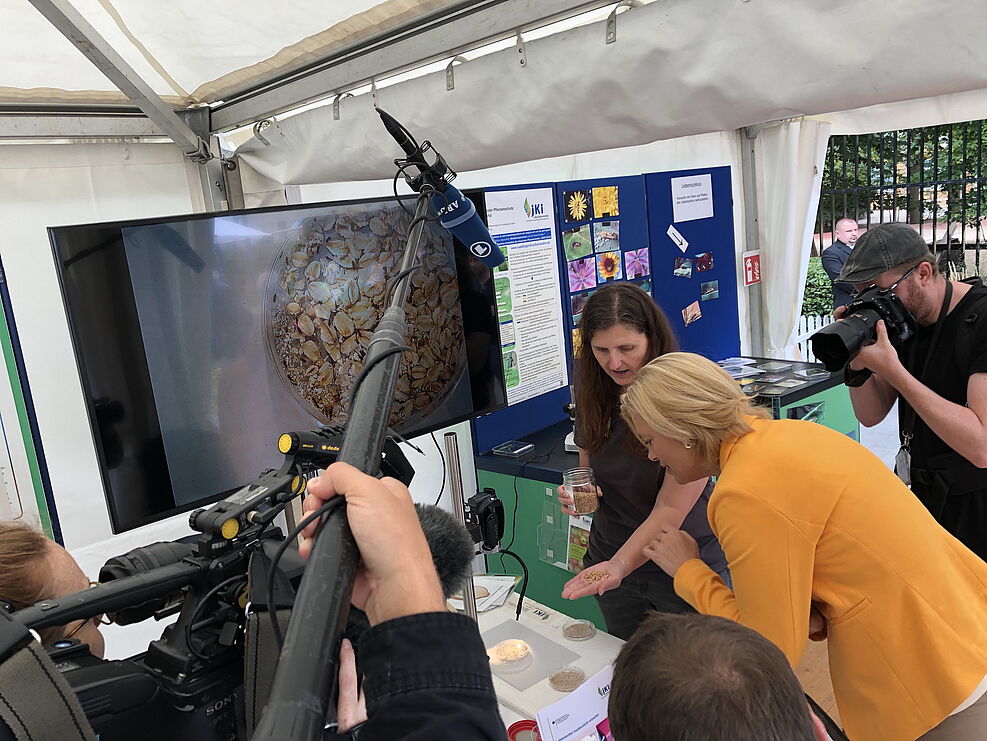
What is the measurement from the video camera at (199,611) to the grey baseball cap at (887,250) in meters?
1.60

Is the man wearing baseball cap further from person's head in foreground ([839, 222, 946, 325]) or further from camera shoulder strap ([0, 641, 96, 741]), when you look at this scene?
camera shoulder strap ([0, 641, 96, 741])

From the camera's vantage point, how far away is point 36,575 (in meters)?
0.90

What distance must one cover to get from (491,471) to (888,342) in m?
1.60

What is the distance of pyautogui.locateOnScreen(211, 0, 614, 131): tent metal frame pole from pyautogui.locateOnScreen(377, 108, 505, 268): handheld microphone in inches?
28.8

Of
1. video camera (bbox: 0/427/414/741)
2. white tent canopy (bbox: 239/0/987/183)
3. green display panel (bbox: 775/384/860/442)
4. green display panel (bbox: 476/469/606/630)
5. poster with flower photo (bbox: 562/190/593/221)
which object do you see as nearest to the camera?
video camera (bbox: 0/427/414/741)

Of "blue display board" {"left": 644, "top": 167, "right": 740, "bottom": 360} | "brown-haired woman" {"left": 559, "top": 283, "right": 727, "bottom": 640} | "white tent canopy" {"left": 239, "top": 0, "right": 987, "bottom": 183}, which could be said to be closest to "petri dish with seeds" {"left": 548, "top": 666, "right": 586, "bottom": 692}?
"brown-haired woman" {"left": 559, "top": 283, "right": 727, "bottom": 640}

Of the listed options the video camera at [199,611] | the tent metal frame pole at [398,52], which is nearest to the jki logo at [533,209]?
the tent metal frame pole at [398,52]

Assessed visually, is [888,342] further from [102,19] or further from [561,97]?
[102,19]

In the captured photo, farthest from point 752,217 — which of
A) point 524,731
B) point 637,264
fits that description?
point 524,731

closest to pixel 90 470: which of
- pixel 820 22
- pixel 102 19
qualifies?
pixel 102 19

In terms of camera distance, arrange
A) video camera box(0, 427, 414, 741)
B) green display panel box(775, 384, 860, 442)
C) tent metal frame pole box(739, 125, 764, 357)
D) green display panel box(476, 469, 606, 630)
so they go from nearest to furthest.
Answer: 1. video camera box(0, 427, 414, 741)
2. green display panel box(476, 469, 606, 630)
3. green display panel box(775, 384, 860, 442)
4. tent metal frame pole box(739, 125, 764, 357)

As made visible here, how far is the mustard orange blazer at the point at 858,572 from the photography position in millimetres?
1190

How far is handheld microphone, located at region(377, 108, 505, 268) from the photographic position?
35.7 inches

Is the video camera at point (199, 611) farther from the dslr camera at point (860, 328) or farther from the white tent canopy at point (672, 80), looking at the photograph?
the dslr camera at point (860, 328)
